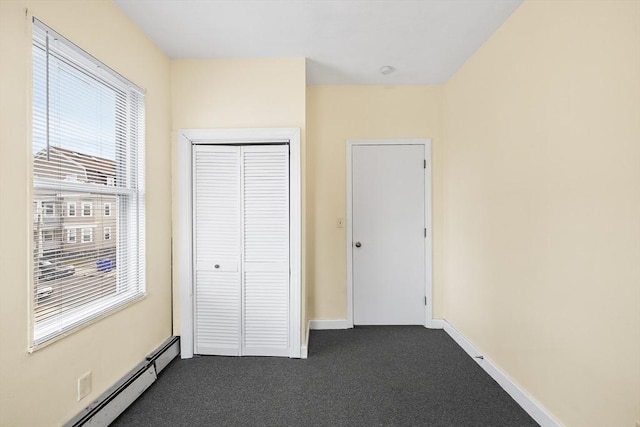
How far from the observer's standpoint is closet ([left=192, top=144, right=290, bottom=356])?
248 centimetres

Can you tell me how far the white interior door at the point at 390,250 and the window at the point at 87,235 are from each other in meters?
2.28

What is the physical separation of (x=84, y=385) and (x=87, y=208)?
1038mm

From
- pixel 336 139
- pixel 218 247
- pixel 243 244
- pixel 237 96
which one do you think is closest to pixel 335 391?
pixel 243 244

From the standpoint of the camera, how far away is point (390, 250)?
3102mm

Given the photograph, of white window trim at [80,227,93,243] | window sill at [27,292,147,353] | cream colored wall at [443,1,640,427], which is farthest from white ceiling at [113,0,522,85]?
window sill at [27,292,147,353]

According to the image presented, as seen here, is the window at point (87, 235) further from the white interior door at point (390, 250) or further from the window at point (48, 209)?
the white interior door at point (390, 250)

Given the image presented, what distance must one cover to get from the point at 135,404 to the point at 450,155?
Answer: 3.45 m

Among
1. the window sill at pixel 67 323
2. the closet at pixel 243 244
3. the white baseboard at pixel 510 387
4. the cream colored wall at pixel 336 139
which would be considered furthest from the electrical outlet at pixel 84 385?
the white baseboard at pixel 510 387

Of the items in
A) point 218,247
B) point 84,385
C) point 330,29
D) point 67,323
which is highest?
point 330,29

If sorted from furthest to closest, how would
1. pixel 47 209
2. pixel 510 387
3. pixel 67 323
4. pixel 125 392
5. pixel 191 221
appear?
1. pixel 191 221
2. pixel 510 387
3. pixel 125 392
4. pixel 67 323
5. pixel 47 209

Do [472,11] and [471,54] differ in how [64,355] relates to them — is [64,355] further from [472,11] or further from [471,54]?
[471,54]

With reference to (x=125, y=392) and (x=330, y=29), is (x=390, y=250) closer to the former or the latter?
(x=330, y=29)

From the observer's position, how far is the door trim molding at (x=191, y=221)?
96.3 inches

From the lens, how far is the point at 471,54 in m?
2.45
